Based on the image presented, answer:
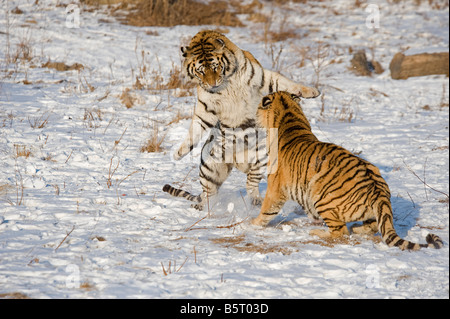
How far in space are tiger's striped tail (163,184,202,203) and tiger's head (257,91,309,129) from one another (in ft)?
3.10

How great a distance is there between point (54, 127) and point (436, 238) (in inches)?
185

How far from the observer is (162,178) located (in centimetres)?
545

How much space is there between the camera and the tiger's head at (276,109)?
4.50 m

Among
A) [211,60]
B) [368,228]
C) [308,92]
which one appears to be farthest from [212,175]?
[368,228]

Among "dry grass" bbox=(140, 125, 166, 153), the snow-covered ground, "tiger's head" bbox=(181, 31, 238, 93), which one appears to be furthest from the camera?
"dry grass" bbox=(140, 125, 166, 153)

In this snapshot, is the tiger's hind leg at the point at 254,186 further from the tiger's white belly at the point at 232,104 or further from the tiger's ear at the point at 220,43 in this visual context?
the tiger's ear at the point at 220,43

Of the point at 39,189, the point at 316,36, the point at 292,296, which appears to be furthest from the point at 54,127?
the point at 316,36

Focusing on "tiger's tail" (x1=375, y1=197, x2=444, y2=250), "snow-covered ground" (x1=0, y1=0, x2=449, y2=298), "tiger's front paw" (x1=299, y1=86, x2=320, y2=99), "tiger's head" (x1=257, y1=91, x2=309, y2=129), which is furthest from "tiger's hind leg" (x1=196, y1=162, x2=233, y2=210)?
"tiger's tail" (x1=375, y1=197, x2=444, y2=250)

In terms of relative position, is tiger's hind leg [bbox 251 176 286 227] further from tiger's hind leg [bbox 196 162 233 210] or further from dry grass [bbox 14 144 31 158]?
dry grass [bbox 14 144 31 158]

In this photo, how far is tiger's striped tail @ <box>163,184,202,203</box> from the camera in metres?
4.86

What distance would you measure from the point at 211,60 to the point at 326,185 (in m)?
1.66

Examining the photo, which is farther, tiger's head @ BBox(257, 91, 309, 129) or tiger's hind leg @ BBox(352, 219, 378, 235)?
tiger's head @ BBox(257, 91, 309, 129)

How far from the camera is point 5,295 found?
111 inches

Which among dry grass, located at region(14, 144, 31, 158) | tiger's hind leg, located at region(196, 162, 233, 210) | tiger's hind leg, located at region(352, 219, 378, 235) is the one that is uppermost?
dry grass, located at region(14, 144, 31, 158)
